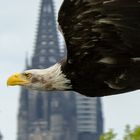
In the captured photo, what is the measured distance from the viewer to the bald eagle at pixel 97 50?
33.9 ft

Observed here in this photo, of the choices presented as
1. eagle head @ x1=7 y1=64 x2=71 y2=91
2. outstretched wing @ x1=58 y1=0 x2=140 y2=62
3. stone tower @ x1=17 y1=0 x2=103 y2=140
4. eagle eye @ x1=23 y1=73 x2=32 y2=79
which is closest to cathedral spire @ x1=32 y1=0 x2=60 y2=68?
stone tower @ x1=17 y1=0 x2=103 y2=140

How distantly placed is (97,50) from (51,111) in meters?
151

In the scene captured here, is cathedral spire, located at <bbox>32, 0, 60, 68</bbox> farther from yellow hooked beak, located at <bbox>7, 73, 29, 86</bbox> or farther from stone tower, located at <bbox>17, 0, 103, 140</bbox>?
yellow hooked beak, located at <bbox>7, 73, 29, 86</bbox>

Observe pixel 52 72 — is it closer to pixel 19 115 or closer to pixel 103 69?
pixel 103 69

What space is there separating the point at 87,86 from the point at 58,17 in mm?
881

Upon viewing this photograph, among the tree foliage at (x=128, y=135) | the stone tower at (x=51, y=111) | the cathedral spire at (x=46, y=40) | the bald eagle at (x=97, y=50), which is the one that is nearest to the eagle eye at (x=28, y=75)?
the bald eagle at (x=97, y=50)

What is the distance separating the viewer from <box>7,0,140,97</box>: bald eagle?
33.9ft

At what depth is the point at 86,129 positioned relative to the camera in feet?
574

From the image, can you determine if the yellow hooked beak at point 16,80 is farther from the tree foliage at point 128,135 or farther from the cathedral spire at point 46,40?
the cathedral spire at point 46,40

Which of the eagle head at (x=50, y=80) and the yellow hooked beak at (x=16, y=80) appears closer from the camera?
the eagle head at (x=50, y=80)

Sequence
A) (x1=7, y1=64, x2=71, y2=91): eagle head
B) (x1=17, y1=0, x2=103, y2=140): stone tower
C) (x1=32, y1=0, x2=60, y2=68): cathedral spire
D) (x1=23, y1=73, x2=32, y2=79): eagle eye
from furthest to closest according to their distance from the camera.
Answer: (x1=32, y1=0, x2=60, y2=68): cathedral spire < (x1=17, y1=0, x2=103, y2=140): stone tower < (x1=23, y1=73, x2=32, y2=79): eagle eye < (x1=7, y1=64, x2=71, y2=91): eagle head

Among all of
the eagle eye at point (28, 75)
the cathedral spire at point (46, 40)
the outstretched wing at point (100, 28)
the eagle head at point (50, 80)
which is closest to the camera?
the outstretched wing at point (100, 28)

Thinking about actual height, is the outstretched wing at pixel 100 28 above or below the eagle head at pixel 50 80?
above

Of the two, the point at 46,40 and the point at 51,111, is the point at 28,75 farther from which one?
the point at 46,40
